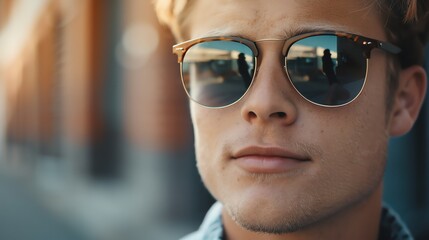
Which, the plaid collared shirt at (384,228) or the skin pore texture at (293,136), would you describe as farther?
the plaid collared shirt at (384,228)

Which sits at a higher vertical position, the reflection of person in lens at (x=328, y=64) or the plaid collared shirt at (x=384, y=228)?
the reflection of person in lens at (x=328, y=64)

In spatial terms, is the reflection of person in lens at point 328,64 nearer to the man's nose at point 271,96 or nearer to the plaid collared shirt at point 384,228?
the man's nose at point 271,96

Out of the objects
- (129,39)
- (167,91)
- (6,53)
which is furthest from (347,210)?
(6,53)

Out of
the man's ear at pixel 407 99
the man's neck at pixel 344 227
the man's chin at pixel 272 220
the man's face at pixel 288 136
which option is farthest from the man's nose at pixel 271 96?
the man's ear at pixel 407 99

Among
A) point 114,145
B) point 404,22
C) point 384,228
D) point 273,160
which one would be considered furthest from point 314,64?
point 114,145

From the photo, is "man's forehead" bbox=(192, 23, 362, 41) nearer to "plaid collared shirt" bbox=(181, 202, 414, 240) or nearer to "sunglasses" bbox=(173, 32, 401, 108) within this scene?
"sunglasses" bbox=(173, 32, 401, 108)

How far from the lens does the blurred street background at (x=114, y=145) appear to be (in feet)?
14.7

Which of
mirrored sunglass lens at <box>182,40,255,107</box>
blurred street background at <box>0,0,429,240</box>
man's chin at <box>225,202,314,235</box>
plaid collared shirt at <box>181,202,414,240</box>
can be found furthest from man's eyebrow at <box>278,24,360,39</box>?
blurred street background at <box>0,0,429,240</box>

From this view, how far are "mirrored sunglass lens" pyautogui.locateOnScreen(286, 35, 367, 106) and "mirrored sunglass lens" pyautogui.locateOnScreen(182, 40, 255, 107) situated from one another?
0.13 meters

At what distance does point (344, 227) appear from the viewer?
1485 millimetres

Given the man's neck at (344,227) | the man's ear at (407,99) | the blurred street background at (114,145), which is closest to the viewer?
the man's neck at (344,227)

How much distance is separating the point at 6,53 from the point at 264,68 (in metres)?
19.4

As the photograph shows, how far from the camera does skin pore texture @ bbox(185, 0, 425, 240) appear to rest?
1.32 meters

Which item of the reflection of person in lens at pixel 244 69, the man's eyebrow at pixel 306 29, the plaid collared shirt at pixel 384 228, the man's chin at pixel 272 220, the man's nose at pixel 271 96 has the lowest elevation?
the plaid collared shirt at pixel 384 228
